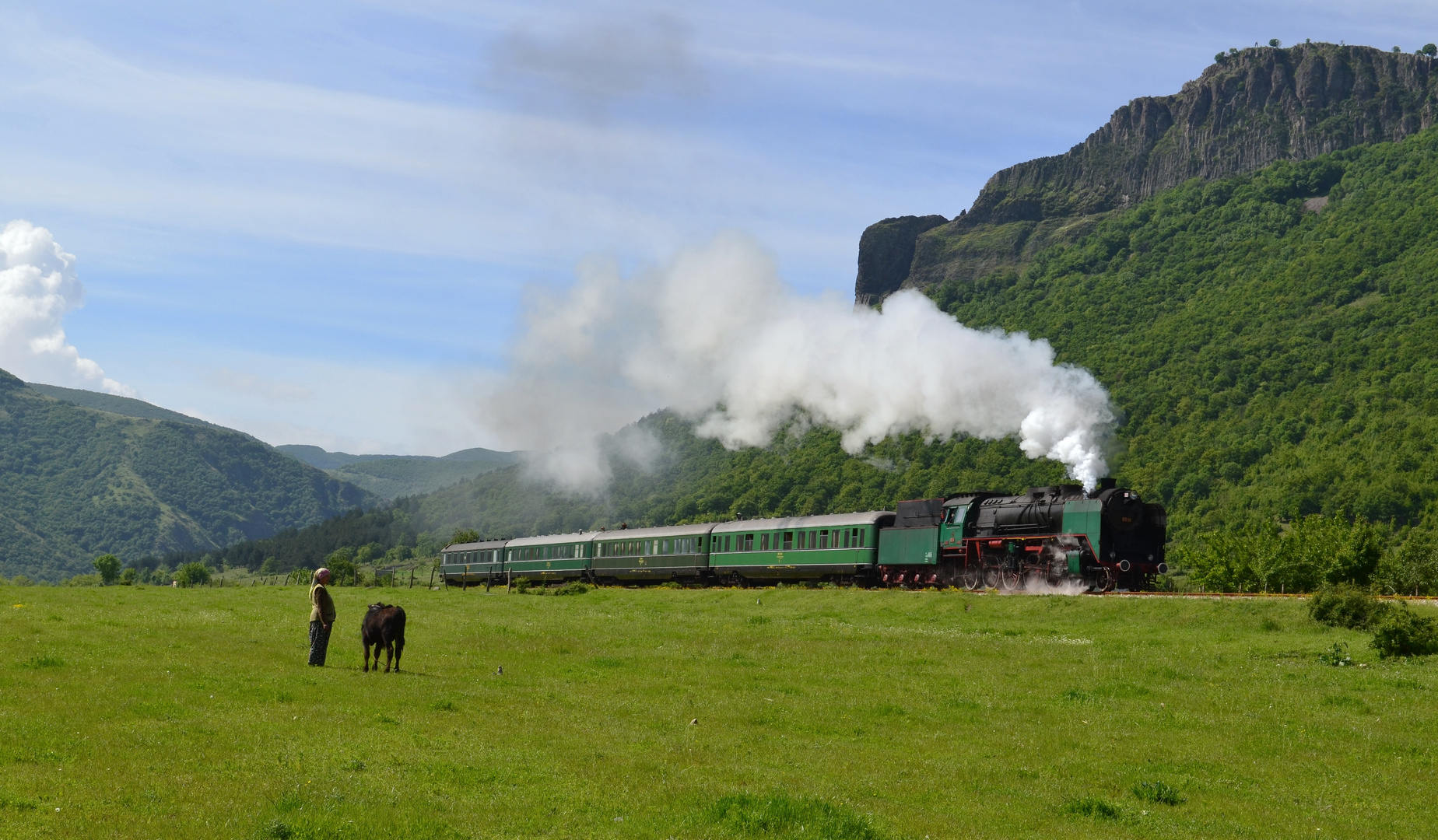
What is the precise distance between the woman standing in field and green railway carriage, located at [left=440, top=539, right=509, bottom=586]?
182ft

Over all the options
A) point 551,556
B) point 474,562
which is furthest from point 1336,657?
point 474,562

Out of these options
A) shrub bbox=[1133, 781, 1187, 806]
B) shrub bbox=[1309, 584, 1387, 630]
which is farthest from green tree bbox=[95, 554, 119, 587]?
shrub bbox=[1133, 781, 1187, 806]

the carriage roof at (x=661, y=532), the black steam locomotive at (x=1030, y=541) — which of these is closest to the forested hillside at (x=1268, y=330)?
the carriage roof at (x=661, y=532)

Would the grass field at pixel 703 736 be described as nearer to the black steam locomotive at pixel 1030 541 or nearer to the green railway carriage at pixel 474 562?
the black steam locomotive at pixel 1030 541

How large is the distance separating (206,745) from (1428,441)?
109m

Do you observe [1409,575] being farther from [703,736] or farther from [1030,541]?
[703,736]

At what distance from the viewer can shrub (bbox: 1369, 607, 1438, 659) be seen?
23922mm

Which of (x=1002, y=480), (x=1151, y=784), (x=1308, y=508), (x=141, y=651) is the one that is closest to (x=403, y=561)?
(x=1002, y=480)

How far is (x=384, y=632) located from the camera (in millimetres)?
20234

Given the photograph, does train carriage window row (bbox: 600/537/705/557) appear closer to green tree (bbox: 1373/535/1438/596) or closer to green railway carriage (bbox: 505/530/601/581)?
green railway carriage (bbox: 505/530/601/581)

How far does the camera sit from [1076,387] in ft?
190

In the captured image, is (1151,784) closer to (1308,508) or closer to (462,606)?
(462,606)

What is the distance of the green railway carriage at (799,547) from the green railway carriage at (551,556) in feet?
43.2

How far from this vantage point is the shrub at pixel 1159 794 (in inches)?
508
